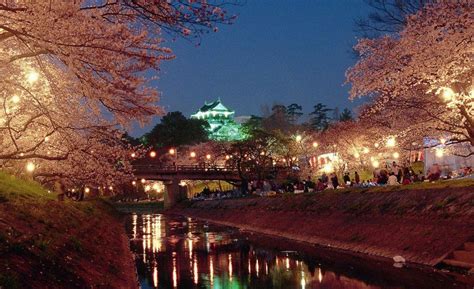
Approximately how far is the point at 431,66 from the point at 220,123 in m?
111

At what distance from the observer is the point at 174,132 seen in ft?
333

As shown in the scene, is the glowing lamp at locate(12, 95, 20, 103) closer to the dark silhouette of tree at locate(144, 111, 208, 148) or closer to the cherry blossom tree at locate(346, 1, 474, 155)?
the cherry blossom tree at locate(346, 1, 474, 155)

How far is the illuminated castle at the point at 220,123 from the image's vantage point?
372 ft

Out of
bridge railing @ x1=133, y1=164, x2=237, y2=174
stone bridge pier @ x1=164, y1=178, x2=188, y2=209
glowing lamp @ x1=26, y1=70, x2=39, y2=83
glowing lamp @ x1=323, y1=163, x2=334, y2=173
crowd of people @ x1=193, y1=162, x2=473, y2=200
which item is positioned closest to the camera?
glowing lamp @ x1=26, y1=70, x2=39, y2=83

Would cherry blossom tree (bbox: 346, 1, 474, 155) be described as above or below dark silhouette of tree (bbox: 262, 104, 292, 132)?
below

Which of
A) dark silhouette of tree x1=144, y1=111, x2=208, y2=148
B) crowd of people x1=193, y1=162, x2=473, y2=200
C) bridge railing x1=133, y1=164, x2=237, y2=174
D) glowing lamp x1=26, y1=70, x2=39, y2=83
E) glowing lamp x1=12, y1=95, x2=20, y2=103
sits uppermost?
dark silhouette of tree x1=144, y1=111, x2=208, y2=148

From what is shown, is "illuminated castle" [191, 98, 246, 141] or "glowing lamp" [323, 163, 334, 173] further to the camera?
"illuminated castle" [191, 98, 246, 141]

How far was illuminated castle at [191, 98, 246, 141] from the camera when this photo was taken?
11325cm

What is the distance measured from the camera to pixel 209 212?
5866cm

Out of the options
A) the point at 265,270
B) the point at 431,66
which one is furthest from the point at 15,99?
the point at 431,66

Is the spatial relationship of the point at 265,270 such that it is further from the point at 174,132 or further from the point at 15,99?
the point at 174,132

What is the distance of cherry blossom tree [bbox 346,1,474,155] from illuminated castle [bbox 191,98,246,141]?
71528 mm

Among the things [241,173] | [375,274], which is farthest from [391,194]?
[241,173]

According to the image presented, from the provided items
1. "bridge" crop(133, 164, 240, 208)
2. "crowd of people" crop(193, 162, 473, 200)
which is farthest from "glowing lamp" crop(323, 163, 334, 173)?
"bridge" crop(133, 164, 240, 208)
